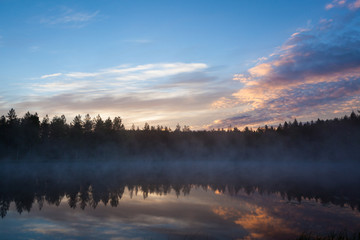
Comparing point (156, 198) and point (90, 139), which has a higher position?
point (90, 139)

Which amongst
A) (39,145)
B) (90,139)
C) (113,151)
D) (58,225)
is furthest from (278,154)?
(58,225)

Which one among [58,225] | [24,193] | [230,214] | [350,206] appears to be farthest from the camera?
[24,193]

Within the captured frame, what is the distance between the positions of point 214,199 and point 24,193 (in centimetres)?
2443

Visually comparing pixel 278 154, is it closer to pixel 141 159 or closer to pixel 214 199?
pixel 141 159

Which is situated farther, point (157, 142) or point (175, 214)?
point (157, 142)

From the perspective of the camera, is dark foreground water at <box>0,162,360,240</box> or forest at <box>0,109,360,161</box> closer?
dark foreground water at <box>0,162,360,240</box>

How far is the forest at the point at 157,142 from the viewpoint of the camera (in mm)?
92750

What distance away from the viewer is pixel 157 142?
450 feet

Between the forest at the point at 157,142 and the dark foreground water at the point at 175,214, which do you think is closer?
the dark foreground water at the point at 175,214

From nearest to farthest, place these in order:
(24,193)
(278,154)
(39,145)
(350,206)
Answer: (350,206) → (24,193) → (39,145) → (278,154)

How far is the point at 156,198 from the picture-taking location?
3069 cm

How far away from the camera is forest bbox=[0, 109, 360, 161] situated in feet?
304

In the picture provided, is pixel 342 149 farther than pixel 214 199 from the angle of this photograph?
Yes

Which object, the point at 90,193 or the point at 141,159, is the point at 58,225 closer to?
the point at 90,193
